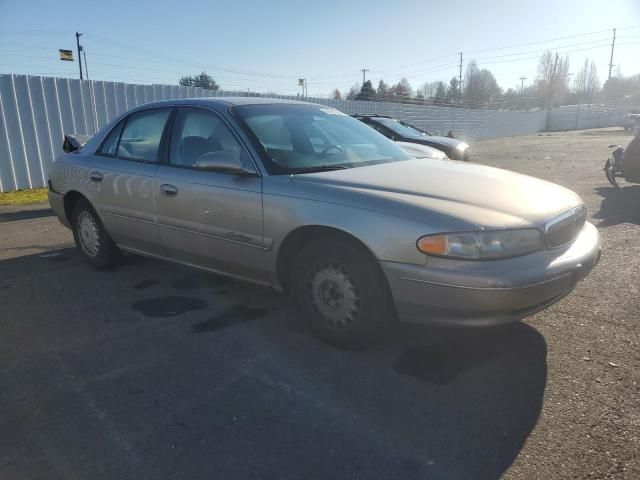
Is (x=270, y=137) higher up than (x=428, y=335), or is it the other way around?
(x=270, y=137)

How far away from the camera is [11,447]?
237cm

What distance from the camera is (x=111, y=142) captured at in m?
4.77

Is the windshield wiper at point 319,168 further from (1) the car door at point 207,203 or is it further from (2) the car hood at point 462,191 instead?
(1) the car door at point 207,203

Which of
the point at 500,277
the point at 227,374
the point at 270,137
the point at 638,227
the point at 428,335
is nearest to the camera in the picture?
the point at 500,277

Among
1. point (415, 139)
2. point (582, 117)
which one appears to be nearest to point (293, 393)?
point (415, 139)

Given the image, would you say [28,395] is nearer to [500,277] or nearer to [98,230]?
[98,230]

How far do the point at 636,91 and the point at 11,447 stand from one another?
382ft

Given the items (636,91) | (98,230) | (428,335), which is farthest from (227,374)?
(636,91)

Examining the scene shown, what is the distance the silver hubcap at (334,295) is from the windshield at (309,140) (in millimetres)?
798

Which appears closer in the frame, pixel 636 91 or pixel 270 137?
pixel 270 137

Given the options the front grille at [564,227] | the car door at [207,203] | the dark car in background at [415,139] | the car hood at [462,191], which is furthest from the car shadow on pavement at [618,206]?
the car door at [207,203]

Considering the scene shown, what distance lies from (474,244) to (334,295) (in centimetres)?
96

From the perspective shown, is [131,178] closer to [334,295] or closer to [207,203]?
[207,203]

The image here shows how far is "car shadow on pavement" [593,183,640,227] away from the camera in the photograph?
676 centimetres
